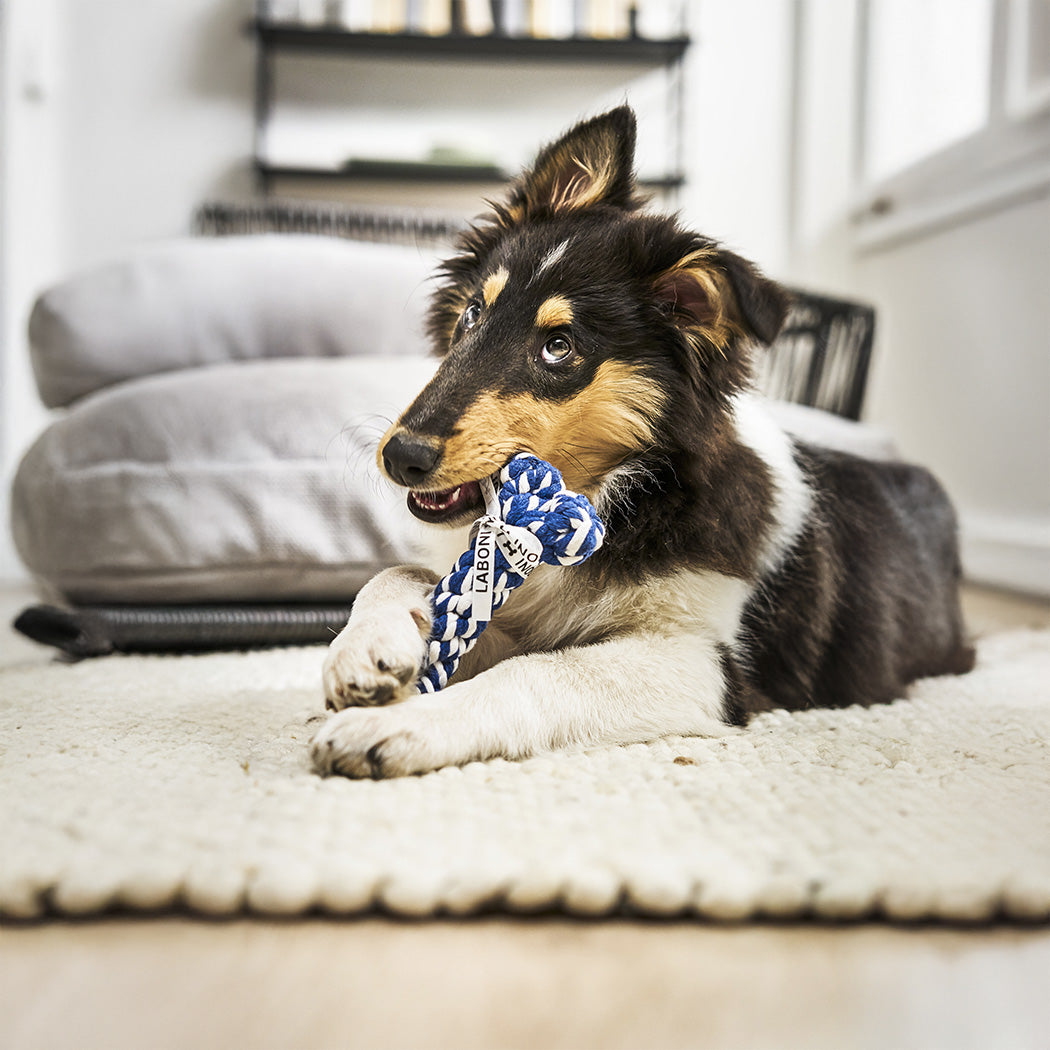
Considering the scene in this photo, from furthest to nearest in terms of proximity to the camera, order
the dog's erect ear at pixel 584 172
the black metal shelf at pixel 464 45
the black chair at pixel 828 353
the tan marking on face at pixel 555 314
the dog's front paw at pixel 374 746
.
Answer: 1. the black metal shelf at pixel 464 45
2. the black chair at pixel 828 353
3. the dog's erect ear at pixel 584 172
4. the tan marking on face at pixel 555 314
5. the dog's front paw at pixel 374 746

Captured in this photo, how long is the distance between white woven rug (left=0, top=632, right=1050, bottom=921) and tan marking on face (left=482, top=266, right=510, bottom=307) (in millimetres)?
666

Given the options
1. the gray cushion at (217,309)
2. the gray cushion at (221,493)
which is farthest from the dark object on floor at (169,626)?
the gray cushion at (217,309)

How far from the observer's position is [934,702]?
1660 millimetres

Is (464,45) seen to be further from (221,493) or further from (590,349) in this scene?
(590,349)

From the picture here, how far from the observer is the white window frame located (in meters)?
3.38

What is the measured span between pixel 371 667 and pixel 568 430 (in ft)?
1.42

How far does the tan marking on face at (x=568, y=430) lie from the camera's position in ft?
3.96

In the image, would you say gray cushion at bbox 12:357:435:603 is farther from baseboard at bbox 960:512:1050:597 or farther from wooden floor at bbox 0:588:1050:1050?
baseboard at bbox 960:512:1050:597

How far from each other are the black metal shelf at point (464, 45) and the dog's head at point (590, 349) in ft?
13.2

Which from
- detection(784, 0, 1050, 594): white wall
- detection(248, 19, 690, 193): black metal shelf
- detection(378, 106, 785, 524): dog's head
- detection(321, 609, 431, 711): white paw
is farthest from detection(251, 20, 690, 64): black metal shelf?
detection(321, 609, 431, 711): white paw

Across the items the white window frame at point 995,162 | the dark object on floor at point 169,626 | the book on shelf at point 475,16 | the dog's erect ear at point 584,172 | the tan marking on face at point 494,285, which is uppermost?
the book on shelf at point 475,16

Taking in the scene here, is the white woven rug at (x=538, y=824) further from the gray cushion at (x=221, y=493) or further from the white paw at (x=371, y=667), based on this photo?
the gray cushion at (x=221, y=493)

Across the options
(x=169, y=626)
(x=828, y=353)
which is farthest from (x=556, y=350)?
(x=828, y=353)

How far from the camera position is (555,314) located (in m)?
1.30
